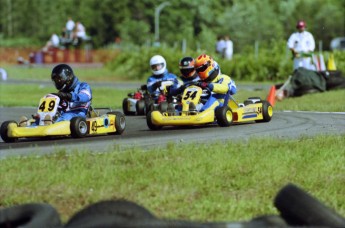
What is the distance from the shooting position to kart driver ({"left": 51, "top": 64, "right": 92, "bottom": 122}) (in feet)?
41.9

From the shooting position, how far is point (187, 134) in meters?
12.7

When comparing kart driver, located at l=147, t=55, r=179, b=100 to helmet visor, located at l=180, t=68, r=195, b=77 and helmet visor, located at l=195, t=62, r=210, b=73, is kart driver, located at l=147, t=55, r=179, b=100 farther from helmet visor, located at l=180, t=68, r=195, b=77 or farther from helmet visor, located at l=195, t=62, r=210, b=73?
helmet visor, located at l=195, t=62, r=210, b=73

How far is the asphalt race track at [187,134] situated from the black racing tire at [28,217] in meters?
3.44

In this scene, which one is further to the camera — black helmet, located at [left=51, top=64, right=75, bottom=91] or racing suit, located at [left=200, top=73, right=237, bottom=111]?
racing suit, located at [left=200, top=73, right=237, bottom=111]

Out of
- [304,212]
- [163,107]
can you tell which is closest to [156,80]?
[163,107]

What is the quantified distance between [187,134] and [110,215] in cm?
733

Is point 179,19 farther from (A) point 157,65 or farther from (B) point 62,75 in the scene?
(B) point 62,75

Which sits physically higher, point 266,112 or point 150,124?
point 266,112

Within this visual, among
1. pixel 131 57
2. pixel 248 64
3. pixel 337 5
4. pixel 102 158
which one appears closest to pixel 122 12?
pixel 337 5

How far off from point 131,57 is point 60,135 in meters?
26.6

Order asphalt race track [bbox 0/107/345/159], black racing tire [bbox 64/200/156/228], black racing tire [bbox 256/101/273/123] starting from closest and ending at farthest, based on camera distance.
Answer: black racing tire [bbox 64/200/156/228], asphalt race track [bbox 0/107/345/159], black racing tire [bbox 256/101/273/123]

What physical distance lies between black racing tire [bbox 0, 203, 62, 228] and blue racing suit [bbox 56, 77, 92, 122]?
697cm

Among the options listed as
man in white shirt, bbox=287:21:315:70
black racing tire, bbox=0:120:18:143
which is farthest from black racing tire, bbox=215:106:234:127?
man in white shirt, bbox=287:21:315:70

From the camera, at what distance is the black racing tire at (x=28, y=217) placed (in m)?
5.75
